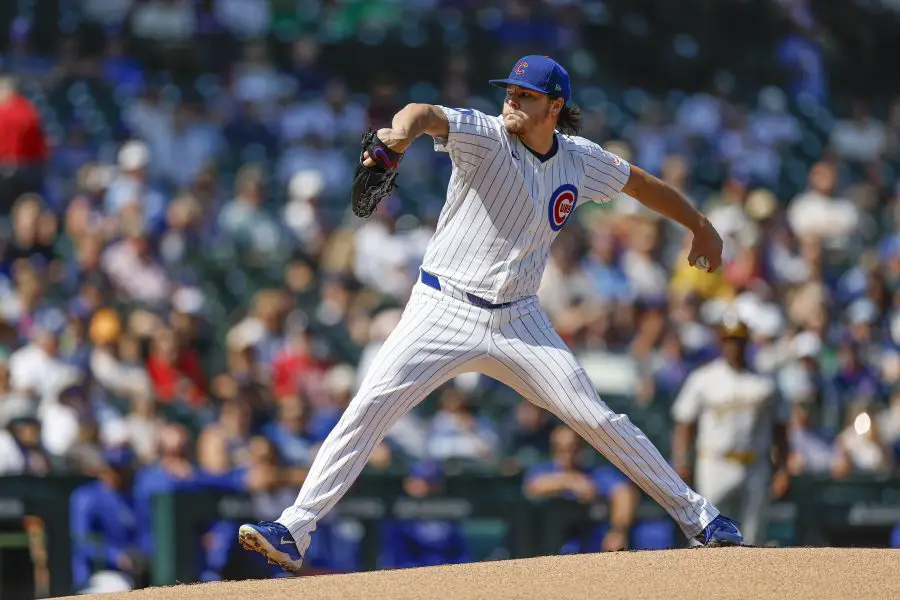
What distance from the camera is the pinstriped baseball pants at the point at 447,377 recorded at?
18.5ft

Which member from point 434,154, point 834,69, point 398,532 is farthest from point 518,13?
point 398,532

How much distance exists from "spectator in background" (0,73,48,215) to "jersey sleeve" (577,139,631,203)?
6.86 meters

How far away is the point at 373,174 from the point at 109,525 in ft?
14.9

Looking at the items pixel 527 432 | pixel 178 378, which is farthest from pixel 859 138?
pixel 178 378

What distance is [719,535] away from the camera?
19.9ft

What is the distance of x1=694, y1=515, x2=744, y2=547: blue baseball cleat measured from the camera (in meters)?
6.07

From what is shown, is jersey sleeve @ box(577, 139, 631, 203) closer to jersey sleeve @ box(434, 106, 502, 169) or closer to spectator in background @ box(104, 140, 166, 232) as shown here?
jersey sleeve @ box(434, 106, 502, 169)

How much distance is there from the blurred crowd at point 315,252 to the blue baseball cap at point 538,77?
391cm

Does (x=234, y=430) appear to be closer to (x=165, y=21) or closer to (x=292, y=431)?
(x=292, y=431)

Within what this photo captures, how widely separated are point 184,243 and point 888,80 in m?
8.18

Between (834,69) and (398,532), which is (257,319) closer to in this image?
(398,532)

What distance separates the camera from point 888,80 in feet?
52.9

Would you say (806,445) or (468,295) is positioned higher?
(468,295)

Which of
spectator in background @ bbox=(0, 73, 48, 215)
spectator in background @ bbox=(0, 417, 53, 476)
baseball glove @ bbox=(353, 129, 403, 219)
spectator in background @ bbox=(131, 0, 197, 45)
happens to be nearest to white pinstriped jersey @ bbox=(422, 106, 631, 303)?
baseball glove @ bbox=(353, 129, 403, 219)
